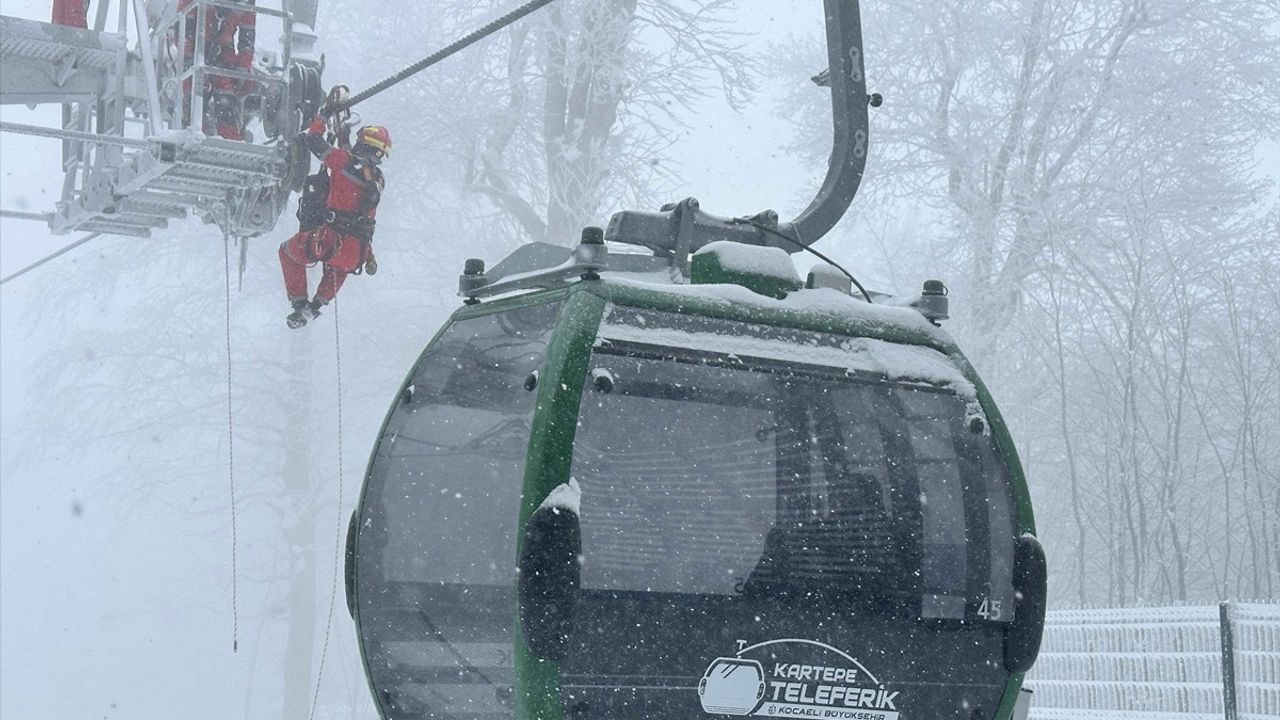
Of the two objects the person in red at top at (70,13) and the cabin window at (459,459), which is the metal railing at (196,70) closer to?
the person in red at top at (70,13)

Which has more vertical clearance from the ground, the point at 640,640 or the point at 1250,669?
the point at 640,640

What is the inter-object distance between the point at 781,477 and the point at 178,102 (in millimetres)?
4564

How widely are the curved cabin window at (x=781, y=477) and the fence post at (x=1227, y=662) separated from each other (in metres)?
4.71

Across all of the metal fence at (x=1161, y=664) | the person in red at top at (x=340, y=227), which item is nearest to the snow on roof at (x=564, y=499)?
the person in red at top at (x=340, y=227)

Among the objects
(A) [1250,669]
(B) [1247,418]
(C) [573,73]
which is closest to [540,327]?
(A) [1250,669]

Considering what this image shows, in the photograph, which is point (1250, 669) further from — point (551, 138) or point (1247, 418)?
point (551, 138)

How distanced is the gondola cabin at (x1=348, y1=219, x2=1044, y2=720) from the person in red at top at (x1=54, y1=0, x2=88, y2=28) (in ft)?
14.5

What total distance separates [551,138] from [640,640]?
15.9 meters

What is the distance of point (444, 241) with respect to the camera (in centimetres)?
2128

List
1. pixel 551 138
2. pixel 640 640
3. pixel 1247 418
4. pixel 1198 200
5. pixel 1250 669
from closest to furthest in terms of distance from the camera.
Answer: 1. pixel 640 640
2. pixel 1250 669
3. pixel 1247 418
4. pixel 1198 200
5. pixel 551 138

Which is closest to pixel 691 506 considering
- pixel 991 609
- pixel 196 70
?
pixel 991 609

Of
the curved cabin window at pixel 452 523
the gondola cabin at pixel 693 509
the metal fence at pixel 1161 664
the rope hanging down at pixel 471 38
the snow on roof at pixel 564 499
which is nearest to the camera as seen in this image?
the snow on roof at pixel 564 499

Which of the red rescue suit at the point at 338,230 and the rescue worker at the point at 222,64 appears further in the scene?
the red rescue suit at the point at 338,230

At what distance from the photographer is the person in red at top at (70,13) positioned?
8.09m
